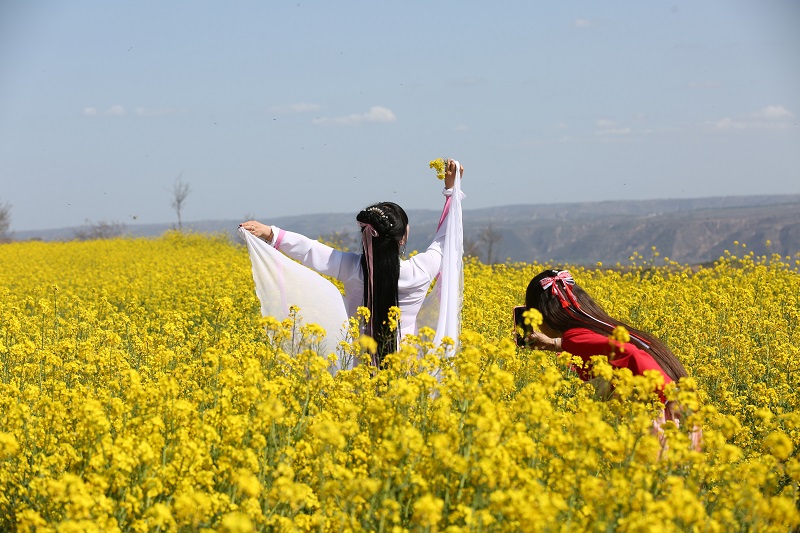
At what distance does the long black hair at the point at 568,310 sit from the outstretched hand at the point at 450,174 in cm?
96

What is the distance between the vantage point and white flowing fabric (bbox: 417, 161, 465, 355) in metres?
5.22

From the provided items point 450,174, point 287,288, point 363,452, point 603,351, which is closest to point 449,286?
point 450,174

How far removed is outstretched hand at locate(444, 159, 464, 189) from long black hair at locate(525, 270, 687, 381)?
37.8 inches

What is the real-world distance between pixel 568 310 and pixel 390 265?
97 centimetres

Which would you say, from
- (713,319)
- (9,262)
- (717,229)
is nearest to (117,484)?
(713,319)

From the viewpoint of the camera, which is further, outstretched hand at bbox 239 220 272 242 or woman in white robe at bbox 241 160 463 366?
outstretched hand at bbox 239 220 272 242

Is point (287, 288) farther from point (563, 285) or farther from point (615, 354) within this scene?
point (615, 354)

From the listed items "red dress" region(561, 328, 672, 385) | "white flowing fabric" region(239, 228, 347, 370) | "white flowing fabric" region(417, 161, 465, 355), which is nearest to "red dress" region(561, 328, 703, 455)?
"red dress" region(561, 328, 672, 385)

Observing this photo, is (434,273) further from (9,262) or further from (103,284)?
(9,262)

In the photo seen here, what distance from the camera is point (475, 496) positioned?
2.88 m

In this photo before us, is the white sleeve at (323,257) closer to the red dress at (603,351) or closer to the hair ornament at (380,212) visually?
the hair ornament at (380,212)

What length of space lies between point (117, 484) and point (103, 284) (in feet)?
32.8

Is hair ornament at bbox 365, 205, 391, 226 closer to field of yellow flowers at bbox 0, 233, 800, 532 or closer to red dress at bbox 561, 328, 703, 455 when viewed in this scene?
field of yellow flowers at bbox 0, 233, 800, 532

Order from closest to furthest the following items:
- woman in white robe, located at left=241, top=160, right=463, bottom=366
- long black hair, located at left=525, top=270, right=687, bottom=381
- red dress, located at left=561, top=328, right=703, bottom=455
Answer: red dress, located at left=561, top=328, right=703, bottom=455 < long black hair, located at left=525, top=270, right=687, bottom=381 < woman in white robe, located at left=241, top=160, right=463, bottom=366
